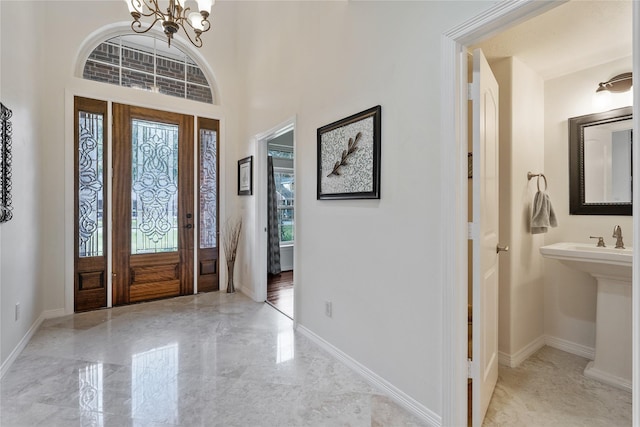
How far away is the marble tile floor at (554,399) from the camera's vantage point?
1.69 metres

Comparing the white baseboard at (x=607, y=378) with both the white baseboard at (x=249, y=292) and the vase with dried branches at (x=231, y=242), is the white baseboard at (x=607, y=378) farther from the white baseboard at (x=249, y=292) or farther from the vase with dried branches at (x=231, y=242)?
the vase with dried branches at (x=231, y=242)

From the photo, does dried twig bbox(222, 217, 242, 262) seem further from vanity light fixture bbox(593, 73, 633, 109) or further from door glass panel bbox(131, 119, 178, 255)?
vanity light fixture bbox(593, 73, 633, 109)

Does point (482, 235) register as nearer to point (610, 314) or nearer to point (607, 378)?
point (610, 314)

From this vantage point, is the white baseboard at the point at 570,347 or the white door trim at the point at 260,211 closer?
the white baseboard at the point at 570,347

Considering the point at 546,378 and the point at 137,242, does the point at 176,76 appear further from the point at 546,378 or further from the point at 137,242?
the point at 546,378

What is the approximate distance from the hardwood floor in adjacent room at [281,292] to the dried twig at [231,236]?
729mm

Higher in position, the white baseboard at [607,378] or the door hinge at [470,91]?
the door hinge at [470,91]

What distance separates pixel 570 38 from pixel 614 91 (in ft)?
2.00

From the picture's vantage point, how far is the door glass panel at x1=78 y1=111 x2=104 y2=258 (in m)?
3.37

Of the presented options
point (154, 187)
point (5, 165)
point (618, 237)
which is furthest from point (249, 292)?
point (618, 237)

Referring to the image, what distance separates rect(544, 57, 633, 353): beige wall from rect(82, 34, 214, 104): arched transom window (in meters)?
3.93

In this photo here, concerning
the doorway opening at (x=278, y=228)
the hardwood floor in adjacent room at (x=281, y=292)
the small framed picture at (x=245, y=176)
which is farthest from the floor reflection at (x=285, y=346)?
the small framed picture at (x=245, y=176)

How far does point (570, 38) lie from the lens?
6.85 feet

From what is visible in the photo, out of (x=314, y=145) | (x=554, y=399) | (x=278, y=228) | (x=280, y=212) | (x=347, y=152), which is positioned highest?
(x=314, y=145)
